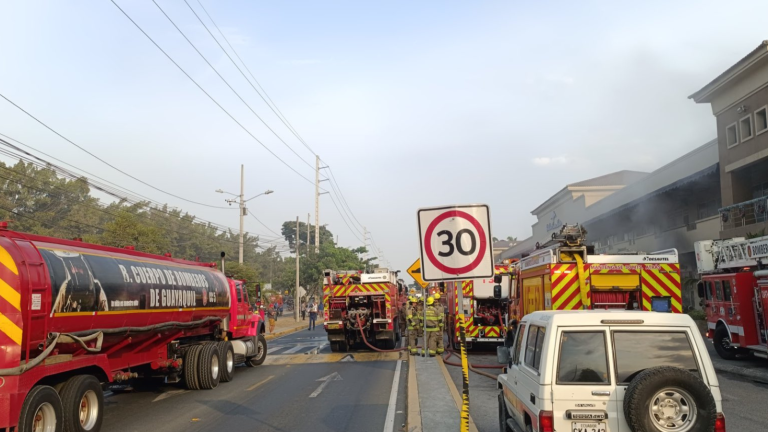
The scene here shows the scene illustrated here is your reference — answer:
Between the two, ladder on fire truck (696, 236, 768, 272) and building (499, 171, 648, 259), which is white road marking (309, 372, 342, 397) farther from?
building (499, 171, 648, 259)

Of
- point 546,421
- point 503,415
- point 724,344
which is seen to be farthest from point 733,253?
point 546,421

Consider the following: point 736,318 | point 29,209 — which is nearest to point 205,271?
point 736,318

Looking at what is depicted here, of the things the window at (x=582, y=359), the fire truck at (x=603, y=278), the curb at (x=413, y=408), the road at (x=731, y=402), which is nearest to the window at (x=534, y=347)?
the window at (x=582, y=359)

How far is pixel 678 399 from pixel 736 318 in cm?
1248

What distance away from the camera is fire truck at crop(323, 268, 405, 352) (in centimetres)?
2025

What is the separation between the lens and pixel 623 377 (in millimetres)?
4766

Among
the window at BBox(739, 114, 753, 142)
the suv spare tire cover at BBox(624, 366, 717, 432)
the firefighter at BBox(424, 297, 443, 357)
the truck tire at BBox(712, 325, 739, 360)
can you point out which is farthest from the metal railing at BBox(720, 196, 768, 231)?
the suv spare tire cover at BBox(624, 366, 717, 432)

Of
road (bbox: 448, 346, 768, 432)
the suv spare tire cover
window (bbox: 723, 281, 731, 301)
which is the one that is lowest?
road (bbox: 448, 346, 768, 432)

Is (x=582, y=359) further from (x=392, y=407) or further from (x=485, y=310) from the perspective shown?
(x=485, y=310)

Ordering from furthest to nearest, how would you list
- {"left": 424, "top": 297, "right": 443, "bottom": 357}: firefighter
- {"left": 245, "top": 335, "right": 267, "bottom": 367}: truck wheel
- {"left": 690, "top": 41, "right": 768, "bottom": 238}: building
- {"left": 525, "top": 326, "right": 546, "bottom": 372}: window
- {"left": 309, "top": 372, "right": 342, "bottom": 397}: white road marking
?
{"left": 690, "top": 41, "right": 768, "bottom": 238}: building → {"left": 245, "top": 335, "right": 267, "bottom": 367}: truck wheel → {"left": 424, "top": 297, "right": 443, "bottom": 357}: firefighter → {"left": 309, "top": 372, "right": 342, "bottom": 397}: white road marking → {"left": 525, "top": 326, "right": 546, "bottom": 372}: window

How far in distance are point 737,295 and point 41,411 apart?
15.0 meters

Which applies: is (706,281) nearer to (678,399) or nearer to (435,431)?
(435,431)

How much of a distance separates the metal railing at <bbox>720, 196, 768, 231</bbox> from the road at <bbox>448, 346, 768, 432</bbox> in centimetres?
1105

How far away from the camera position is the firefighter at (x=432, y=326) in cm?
1694
